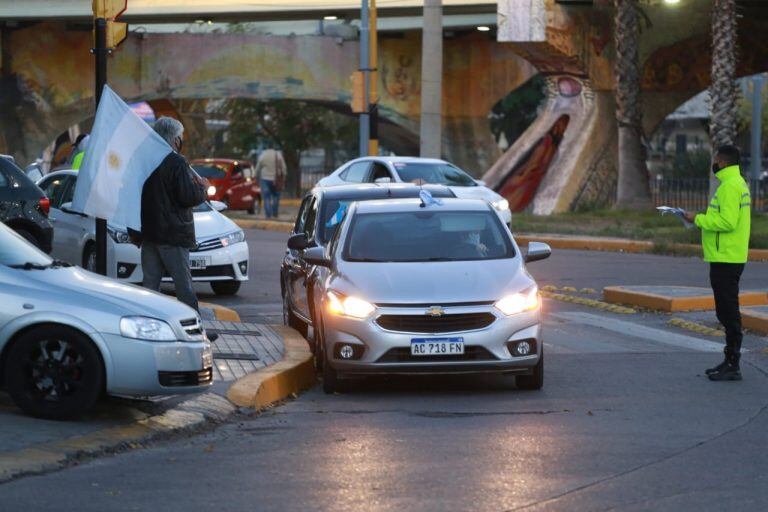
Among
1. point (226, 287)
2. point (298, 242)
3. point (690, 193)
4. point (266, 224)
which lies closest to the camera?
point (298, 242)

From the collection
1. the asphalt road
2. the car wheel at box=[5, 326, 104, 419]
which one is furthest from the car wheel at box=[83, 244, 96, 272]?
the car wheel at box=[5, 326, 104, 419]

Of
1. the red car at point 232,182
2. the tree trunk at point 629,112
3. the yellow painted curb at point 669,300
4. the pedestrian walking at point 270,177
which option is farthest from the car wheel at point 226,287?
the red car at point 232,182

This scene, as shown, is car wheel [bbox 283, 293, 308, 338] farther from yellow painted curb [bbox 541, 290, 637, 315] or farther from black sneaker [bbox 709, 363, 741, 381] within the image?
yellow painted curb [bbox 541, 290, 637, 315]

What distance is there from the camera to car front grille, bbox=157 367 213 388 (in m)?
9.68

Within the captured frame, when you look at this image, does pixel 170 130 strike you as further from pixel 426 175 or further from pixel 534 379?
pixel 426 175

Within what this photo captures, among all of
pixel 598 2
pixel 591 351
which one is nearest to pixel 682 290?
pixel 591 351

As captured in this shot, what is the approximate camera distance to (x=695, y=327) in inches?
623

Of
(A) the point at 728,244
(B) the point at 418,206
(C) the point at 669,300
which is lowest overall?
(C) the point at 669,300

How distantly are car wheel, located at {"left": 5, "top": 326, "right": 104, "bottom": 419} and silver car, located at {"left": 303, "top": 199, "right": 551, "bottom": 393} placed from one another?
94.1 inches

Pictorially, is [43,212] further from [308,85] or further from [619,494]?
[308,85]

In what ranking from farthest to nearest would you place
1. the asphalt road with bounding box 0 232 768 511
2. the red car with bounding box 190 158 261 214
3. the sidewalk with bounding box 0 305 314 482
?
the red car with bounding box 190 158 261 214 < the sidewalk with bounding box 0 305 314 482 < the asphalt road with bounding box 0 232 768 511

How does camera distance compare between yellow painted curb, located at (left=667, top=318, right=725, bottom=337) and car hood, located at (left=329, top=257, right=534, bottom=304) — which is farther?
yellow painted curb, located at (left=667, top=318, right=725, bottom=337)

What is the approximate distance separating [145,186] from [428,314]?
272 cm

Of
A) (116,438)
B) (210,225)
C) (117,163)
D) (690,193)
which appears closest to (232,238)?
(210,225)
